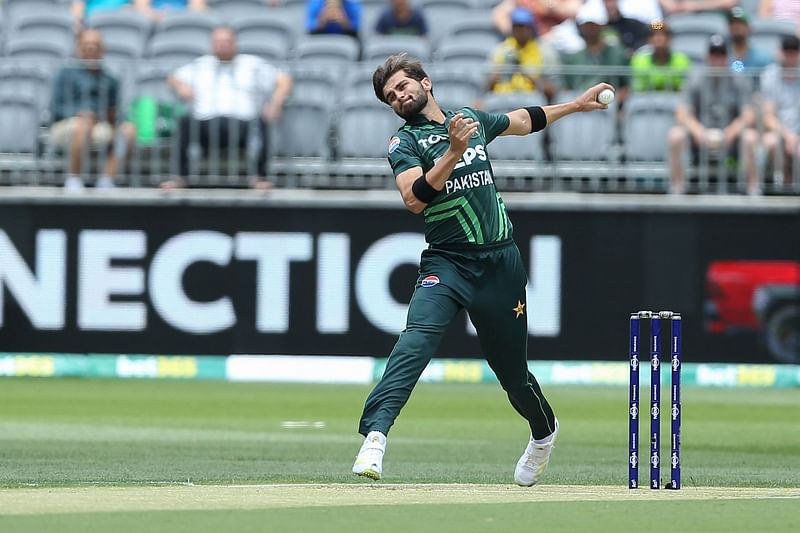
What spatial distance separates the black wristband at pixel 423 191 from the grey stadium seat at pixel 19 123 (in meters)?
10.2

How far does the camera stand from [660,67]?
1730 centimetres

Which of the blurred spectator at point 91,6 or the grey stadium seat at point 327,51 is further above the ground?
the blurred spectator at point 91,6

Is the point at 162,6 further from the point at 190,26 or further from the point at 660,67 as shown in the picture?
the point at 660,67

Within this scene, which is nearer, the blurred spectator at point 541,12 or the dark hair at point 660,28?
the dark hair at point 660,28

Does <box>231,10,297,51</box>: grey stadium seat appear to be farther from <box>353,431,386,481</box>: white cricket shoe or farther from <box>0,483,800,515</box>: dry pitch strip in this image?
<box>353,431,386,481</box>: white cricket shoe

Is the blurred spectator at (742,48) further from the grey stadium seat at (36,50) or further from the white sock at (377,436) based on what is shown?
the white sock at (377,436)

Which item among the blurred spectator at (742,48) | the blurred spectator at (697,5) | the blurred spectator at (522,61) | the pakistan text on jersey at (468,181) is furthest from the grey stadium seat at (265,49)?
the pakistan text on jersey at (468,181)

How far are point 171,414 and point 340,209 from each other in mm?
4006

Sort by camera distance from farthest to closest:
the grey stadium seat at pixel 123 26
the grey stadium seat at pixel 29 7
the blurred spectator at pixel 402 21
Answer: the grey stadium seat at pixel 29 7 → the grey stadium seat at pixel 123 26 → the blurred spectator at pixel 402 21

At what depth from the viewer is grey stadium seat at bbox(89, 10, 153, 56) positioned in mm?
19127

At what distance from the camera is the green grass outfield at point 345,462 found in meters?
6.92

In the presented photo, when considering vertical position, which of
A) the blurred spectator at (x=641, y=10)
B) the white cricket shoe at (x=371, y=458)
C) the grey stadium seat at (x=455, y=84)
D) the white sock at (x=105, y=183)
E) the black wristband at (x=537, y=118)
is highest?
the blurred spectator at (x=641, y=10)

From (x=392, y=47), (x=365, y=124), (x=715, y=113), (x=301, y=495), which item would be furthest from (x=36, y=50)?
(x=301, y=495)

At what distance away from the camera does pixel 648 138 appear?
1705cm
